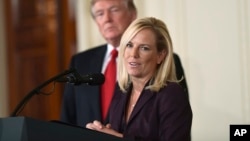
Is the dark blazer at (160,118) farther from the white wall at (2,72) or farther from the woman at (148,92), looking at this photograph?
the white wall at (2,72)

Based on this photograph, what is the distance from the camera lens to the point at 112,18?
228 centimetres

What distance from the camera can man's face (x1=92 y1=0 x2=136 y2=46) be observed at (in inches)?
88.7

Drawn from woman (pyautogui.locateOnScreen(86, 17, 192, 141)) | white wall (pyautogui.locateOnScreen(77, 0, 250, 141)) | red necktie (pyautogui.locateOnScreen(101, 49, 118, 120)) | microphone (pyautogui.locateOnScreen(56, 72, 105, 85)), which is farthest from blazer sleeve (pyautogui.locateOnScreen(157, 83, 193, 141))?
white wall (pyautogui.locateOnScreen(77, 0, 250, 141))

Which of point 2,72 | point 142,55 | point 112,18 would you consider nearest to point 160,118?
point 142,55

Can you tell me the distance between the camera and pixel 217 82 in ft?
9.02

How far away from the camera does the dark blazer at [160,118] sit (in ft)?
4.95

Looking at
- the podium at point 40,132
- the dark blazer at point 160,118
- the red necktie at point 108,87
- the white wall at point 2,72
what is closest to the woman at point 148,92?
the dark blazer at point 160,118

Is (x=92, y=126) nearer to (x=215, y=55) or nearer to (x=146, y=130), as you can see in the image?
(x=146, y=130)

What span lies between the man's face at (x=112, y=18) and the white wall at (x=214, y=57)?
648 millimetres

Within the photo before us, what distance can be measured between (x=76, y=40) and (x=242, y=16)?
1.23m

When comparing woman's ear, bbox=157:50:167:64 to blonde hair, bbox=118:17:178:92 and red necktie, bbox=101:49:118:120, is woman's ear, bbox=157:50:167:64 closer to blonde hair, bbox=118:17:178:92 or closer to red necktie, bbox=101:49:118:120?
blonde hair, bbox=118:17:178:92

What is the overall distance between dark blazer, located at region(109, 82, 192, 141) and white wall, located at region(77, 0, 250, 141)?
1187 millimetres

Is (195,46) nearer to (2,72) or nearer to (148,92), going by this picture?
(148,92)

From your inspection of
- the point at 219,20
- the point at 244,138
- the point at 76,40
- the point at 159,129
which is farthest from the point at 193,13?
the point at 159,129
